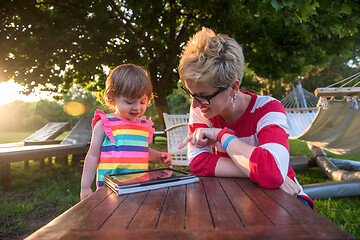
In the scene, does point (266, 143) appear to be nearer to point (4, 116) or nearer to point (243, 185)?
point (243, 185)

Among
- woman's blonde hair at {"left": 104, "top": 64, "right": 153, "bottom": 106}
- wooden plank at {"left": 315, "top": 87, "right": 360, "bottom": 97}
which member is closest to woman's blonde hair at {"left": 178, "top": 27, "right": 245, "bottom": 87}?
woman's blonde hair at {"left": 104, "top": 64, "right": 153, "bottom": 106}

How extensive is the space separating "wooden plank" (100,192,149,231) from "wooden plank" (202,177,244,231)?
0.24 meters

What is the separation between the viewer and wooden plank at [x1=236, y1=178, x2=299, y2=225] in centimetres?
70

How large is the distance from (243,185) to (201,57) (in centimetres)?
69

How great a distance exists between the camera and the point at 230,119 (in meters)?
1.67

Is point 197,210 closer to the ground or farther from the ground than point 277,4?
closer to the ground

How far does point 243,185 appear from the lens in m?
1.13

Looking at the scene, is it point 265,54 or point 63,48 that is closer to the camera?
point 63,48

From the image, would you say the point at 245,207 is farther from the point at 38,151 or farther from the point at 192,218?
the point at 38,151

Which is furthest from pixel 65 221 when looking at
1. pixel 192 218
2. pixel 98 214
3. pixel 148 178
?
pixel 148 178

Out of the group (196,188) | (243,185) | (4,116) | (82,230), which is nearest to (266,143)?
(243,185)

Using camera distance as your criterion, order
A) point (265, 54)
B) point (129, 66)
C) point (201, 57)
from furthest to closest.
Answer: point (265, 54), point (129, 66), point (201, 57)

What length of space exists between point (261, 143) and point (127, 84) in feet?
3.32

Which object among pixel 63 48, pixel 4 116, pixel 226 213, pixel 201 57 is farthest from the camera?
pixel 4 116
